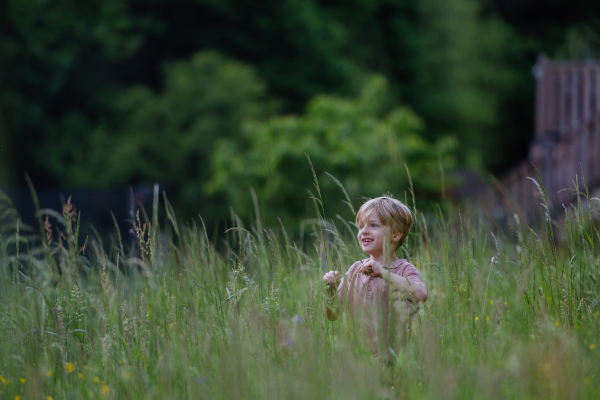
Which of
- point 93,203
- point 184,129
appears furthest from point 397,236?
point 184,129

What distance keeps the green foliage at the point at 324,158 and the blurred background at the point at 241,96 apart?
31mm

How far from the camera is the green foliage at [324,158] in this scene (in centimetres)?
1032

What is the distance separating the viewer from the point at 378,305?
2.18 metres

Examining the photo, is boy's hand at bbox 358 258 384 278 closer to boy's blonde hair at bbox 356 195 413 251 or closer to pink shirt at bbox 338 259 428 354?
pink shirt at bbox 338 259 428 354

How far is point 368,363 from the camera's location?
1.93 metres

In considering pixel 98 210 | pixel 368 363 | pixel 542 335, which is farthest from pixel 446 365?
pixel 98 210

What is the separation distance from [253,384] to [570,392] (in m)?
0.90

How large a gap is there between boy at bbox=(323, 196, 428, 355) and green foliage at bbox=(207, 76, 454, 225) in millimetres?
7481

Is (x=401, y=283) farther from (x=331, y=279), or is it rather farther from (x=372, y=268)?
(x=331, y=279)

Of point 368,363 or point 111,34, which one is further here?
point 111,34

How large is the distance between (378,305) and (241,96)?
498 inches

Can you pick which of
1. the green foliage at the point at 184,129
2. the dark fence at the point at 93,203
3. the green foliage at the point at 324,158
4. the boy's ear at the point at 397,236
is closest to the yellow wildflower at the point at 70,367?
the boy's ear at the point at 397,236

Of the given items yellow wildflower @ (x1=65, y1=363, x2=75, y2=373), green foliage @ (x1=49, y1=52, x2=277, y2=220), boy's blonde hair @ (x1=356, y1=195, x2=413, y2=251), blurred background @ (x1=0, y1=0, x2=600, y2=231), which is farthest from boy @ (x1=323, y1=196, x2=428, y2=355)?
green foliage @ (x1=49, y1=52, x2=277, y2=220)

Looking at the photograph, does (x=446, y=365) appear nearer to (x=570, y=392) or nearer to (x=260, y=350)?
(x=570, y=392)
